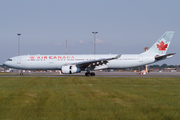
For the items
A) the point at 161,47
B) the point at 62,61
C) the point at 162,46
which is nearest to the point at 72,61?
the point at 62,61

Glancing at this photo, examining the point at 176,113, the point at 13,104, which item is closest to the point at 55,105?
the point at 13,104

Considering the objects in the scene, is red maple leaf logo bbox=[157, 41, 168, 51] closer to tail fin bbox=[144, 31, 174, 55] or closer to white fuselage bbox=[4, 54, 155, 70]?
tail fin bbox=[144, 31, 174, 55]

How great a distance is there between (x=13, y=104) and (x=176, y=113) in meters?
7.23

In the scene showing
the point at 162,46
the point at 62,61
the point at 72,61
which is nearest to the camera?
the point at 62,61

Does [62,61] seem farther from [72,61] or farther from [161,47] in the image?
[161,47]

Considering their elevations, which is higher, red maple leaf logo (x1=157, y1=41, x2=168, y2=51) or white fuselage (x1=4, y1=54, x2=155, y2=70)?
red maple leaf logo (x1=157, y1=41, x2=168, y2=51)

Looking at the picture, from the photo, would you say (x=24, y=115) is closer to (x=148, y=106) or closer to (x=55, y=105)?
(x=55, y=105)

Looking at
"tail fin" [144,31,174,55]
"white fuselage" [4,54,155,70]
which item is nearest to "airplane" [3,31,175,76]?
"white fuselage" [4,54,155,70]

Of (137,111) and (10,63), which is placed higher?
(10,63)

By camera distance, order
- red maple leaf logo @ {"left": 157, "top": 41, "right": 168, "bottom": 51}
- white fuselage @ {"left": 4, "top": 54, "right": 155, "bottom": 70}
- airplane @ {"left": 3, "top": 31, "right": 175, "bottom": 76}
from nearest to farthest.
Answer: airplane @ {"left": 3, "top": 31, "right": 175, "bottom": 76}
white fuselage @ {"left": 4, "top": 54, "right": 155, "bottom": 70}
red maple leaf logo @ {"left": 157, "top": 41, "right": 168, "bottom": 51}

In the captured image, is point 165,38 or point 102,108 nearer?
point 102,108

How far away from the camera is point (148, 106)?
9.87 metres

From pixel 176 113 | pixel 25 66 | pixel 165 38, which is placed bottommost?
pixel 176 113

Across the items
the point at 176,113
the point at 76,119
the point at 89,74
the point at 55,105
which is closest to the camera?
the point at 76,119
